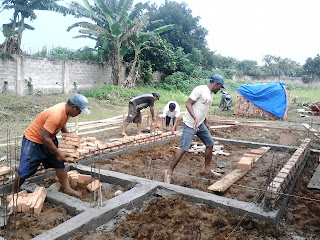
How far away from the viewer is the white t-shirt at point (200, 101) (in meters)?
4.17

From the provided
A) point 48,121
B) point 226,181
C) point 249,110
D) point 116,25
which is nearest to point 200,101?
point 226,181

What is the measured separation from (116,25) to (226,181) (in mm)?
12237

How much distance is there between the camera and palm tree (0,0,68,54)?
13.4m

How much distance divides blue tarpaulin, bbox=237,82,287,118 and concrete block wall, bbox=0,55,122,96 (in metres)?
8.81

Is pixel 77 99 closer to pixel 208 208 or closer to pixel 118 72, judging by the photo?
pixel 208 208

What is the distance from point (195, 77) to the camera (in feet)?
80.1

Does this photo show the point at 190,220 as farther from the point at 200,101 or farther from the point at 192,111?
the point at 200,101

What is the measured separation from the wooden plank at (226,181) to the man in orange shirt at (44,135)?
1895 mm

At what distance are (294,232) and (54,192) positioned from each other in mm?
2722

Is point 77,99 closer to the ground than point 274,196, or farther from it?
farther from it

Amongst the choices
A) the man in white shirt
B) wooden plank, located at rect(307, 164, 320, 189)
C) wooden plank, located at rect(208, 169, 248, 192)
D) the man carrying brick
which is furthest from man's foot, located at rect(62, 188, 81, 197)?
the man in white shirt

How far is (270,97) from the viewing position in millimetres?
13672

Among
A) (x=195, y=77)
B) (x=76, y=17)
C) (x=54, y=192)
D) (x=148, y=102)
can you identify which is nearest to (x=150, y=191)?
(x=54, y=192)

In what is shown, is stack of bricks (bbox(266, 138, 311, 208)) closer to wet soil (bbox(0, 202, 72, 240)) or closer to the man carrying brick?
the man carrying brick
